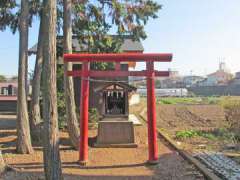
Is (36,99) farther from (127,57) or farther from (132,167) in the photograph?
(132,167)

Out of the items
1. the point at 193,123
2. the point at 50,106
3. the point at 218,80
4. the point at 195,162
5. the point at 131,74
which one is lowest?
the point at 195,162

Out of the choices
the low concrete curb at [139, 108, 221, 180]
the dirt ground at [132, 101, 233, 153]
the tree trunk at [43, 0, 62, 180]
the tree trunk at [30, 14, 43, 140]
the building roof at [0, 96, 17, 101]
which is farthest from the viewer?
the building roof at [0, 96, 17, 101]

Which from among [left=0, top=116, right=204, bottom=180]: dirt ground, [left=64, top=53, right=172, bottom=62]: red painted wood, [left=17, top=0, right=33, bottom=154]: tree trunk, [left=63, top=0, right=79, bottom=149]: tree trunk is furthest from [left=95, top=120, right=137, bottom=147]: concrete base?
[left=64, top=53, right=172, bottom=62]: red painted wood

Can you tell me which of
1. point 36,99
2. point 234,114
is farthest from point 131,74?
point 234,114

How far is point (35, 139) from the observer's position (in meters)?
14.5

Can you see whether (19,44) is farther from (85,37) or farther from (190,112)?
(190,112)

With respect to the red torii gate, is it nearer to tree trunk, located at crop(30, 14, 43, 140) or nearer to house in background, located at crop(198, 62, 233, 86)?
tree trunk, located at crop(30, 14, 43, 140)

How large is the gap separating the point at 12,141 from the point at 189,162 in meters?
7.40

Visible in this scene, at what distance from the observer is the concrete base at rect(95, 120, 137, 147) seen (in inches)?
A: 512

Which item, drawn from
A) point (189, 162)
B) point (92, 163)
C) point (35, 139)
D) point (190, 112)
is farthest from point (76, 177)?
point (190, 112)

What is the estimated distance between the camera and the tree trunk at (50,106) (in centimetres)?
719

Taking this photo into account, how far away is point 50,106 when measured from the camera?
732 cm

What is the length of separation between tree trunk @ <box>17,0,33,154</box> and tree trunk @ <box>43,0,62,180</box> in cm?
435

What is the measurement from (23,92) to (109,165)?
3634mm
